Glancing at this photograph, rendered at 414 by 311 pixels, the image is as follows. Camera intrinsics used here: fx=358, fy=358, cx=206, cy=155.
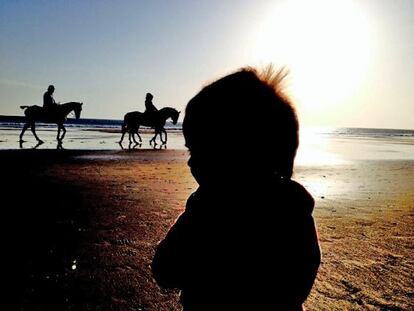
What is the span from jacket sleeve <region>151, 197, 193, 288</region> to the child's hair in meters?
0.25

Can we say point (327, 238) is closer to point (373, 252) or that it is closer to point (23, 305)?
point (373, 252)

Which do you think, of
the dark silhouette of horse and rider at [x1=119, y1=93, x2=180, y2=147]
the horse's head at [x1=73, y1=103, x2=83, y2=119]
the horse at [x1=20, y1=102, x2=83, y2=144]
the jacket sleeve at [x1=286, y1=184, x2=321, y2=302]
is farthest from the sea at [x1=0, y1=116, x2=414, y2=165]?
the horse's head at [x1=73, y1=103, x2=83, y2=119]

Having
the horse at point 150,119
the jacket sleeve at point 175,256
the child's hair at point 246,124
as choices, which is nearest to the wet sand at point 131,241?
the jacket sleeve at point 175,256

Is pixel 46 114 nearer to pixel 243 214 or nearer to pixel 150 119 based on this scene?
pixel 150 119

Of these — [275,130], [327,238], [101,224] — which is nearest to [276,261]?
[275,130]

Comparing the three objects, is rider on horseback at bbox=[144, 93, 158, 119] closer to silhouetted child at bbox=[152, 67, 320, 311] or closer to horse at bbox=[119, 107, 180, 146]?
horse at bbox=[119, 107, 180, 146]

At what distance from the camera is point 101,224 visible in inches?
211

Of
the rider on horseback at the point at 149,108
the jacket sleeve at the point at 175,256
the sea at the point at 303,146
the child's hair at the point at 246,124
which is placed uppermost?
the rider on horseback at the point at 149,108

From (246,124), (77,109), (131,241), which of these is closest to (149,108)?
(77,109)

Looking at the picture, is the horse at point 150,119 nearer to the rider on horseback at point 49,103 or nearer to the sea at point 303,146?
the sea at point 303,146

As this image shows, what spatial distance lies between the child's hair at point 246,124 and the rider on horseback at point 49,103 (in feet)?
74.2

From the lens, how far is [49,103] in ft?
73.9

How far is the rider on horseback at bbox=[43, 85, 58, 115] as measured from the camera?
21.9m

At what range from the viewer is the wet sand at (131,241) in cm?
327
